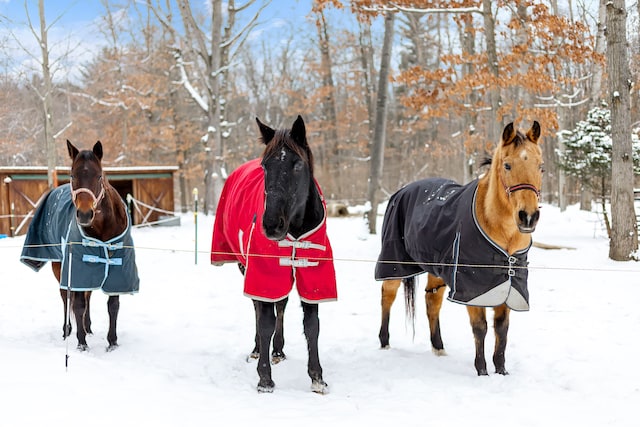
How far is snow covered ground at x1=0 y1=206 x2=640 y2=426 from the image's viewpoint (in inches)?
122

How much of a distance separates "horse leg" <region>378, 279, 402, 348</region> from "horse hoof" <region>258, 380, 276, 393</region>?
1.42m

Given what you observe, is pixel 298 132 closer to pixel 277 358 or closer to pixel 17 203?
pixel 277 358

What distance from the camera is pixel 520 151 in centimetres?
360

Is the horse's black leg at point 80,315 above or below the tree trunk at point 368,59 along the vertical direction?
below

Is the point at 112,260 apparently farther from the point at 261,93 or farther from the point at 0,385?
the point at 261,93

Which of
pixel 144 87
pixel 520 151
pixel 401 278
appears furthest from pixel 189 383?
pixel 144 87

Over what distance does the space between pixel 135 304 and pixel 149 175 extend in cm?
1030

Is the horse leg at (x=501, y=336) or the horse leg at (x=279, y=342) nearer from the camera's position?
the horse leg at (x=501, y=336)

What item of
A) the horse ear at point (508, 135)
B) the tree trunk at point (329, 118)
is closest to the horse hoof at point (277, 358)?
the horse ear at point (508, 135)

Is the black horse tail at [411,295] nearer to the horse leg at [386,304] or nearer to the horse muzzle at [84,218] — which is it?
the horse leg at [386,304]

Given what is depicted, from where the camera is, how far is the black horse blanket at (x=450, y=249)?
3801 millimetres

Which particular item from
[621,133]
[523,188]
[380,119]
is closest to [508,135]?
[523,188]

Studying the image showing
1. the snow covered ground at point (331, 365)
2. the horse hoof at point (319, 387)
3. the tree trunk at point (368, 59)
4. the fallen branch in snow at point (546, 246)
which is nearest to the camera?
the snow covered ground at point (331, 365)

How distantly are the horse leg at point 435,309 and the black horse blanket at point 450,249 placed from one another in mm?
290
